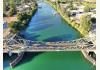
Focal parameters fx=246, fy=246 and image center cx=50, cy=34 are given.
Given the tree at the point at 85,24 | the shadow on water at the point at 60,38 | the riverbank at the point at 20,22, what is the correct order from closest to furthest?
the shadow on water at the point at 60,38 < the tree at the point at 85,24 < the riverbank at the point at 20,22

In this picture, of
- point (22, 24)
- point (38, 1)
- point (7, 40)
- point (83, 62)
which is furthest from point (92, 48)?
point (38, 1)

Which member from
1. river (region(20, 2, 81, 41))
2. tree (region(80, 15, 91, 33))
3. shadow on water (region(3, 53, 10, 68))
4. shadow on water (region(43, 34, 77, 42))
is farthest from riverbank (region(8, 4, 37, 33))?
tree (region(80, 15, 91, 33))

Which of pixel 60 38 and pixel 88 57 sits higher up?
pixel 60 38

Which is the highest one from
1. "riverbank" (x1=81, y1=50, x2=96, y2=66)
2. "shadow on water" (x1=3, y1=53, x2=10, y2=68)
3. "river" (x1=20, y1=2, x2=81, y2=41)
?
"river" (x1=20, y1=2, x2=81, y2=41)

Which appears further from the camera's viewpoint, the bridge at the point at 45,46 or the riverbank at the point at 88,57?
the bridge at the point at 45,46

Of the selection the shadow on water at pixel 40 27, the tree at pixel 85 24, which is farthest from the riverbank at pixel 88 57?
the shadow on water at pixel 40 27

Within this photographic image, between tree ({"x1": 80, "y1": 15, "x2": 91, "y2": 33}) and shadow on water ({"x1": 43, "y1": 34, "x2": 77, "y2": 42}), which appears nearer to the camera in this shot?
shadow on water ({"x1": 43, "y1": 34, "x2": 77, "y2": 42})

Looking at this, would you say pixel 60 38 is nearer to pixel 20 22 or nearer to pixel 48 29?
pixel 48 29

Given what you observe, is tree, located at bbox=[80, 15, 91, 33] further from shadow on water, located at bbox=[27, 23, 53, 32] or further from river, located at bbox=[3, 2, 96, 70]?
shadow on water, located at bbox=[27, 23, 53, 32]

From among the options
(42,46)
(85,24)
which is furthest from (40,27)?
(42,46)

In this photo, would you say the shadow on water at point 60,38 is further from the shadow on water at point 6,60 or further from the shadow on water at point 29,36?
the shadow on water at point 6,60

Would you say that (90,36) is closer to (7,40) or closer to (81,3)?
(7,40)
